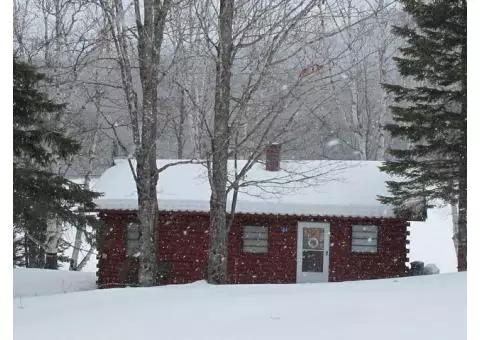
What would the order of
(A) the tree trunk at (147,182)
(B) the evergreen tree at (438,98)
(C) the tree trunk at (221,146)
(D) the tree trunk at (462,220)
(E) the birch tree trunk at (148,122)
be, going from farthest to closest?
1. (D) the tree trunk at (462,220)
2. (B) the evergreen tree at (438,98)
3. (A) the tree trunk at (147,182)
4. (E) the birch tree trunk at (148,122)
5. (C) the tree trunk at (221,146)

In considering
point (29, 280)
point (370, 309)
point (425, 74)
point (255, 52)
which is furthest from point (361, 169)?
point (370, 309)

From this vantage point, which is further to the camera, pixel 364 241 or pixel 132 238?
pixel 132 238

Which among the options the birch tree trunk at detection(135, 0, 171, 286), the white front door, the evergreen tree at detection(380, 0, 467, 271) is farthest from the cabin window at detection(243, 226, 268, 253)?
the birch tree trunk at detection(135, 0, 171, 286)

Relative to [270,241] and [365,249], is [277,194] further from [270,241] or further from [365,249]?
[365,249]

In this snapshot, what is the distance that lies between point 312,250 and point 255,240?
1575 mm

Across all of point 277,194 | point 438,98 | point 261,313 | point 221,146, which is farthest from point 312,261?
point 261,313

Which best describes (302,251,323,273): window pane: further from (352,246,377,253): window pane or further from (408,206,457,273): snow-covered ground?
(408,206,457,273): snow-covered ground

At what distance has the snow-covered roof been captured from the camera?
15.0m

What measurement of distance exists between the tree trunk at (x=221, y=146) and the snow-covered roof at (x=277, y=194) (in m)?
3.79

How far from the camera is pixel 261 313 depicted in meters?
5.41

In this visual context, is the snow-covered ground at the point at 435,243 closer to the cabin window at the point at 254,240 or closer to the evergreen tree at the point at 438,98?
the cabin window at the point at 254,240

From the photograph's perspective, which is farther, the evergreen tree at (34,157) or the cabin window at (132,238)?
the cabin window at (132,238)

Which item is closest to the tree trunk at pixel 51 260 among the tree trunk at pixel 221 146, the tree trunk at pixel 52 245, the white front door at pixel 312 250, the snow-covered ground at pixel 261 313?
the tree trunk at pixel 52 245

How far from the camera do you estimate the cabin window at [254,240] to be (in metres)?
15.7
